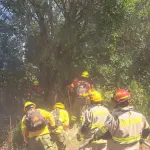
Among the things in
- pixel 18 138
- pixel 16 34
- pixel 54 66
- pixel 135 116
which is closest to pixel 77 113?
pixel 54 66

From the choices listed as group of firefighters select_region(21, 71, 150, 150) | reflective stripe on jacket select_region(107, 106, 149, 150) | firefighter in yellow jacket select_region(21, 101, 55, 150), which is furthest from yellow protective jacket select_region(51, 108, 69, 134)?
reflective stripe on jacket select_region(107, 106, 149, 150)

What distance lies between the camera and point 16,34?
41.7 feet

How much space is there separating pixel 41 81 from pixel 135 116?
25.3ft

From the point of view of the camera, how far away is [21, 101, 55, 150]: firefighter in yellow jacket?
6.93 meters

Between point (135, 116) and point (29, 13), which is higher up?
point (29, 13)

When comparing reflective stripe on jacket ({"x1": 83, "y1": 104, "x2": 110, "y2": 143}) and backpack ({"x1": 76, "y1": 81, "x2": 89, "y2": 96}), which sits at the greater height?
backpack ({"x1": 76, "y1": 81, "x2": 89, "y2": 96})

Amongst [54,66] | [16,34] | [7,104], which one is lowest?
[7,104]

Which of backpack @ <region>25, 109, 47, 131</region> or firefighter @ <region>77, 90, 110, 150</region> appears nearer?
backpack @ <region>25, 109, 47, 131</region>

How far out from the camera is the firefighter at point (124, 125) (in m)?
5.33

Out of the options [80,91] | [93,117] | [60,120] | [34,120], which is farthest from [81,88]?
[34,120]

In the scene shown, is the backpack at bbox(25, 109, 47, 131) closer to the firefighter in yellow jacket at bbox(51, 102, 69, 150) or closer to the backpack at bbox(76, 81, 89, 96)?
the firefighter in yellow jacket at bbox(51, 102, 69, 150)

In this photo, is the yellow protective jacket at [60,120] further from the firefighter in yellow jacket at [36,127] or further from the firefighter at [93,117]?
the firefighter at [93,117]

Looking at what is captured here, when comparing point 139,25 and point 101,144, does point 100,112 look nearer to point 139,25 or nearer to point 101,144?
point 101,144

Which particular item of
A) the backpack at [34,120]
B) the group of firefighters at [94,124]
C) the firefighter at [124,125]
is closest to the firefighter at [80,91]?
the group of firefighters at [94,124]
